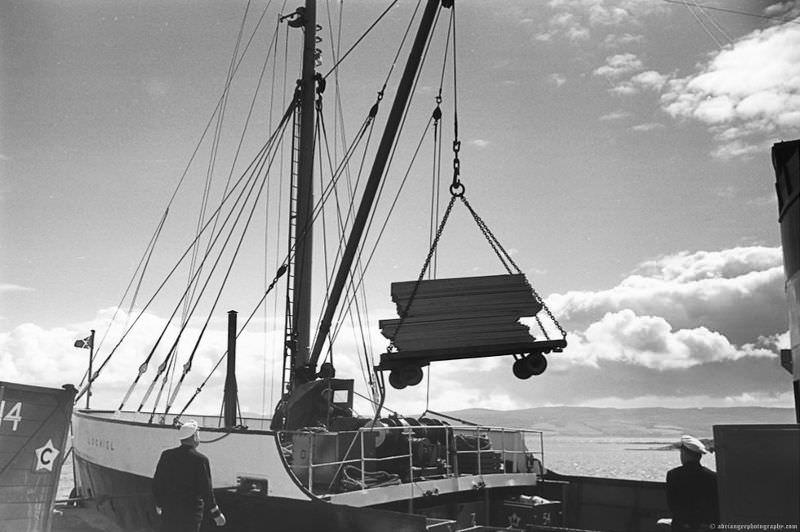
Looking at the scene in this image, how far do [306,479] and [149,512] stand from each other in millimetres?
3567

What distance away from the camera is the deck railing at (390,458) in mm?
10219

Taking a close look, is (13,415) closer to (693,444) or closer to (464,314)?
(464,314)

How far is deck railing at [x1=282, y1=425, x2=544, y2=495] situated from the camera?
10219mm

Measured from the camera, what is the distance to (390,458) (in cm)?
981

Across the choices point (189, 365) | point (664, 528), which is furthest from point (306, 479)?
point (189, 365)

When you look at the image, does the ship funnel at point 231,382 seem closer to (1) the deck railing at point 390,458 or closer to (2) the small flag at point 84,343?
(1) the deck railing at point 390,458

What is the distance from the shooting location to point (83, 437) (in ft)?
53.3

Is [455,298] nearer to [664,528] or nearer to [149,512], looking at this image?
[664,528]

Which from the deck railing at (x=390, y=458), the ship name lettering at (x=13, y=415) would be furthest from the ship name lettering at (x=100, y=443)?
the ship name lettering at (x=13, y=415)

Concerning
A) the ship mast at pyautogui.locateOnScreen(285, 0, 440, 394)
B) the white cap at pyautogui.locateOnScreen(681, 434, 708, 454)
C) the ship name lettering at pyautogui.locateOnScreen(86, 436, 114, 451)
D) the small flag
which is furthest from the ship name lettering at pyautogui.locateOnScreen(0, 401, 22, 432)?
the small flag

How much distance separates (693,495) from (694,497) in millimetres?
21

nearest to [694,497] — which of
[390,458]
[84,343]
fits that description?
[390,458]

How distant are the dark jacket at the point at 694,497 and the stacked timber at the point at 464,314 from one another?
4.23 m

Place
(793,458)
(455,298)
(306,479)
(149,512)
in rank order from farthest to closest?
(149,512), (455,298), (306,479), (793,458)
